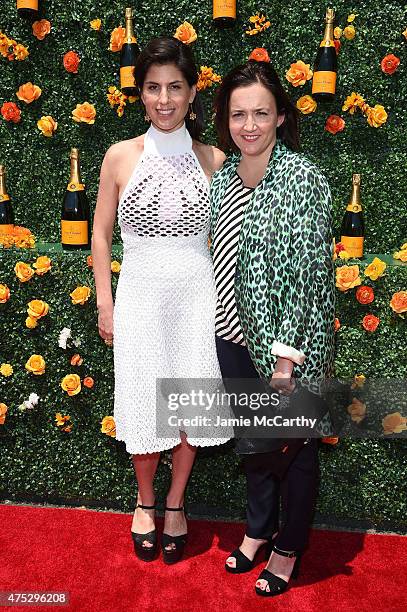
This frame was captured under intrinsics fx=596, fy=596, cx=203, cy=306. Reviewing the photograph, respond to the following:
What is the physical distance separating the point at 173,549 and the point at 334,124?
6.74ft

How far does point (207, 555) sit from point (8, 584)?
83 cm

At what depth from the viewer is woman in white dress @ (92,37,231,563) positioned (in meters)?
2.17

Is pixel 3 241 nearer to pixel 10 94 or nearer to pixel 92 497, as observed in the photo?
pixel 10 94

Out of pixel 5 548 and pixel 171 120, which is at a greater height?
pixel 171 120

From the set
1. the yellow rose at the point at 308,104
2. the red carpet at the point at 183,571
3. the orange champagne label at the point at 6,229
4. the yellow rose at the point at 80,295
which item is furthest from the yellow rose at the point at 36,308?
the yellow rose at the point at 308,104

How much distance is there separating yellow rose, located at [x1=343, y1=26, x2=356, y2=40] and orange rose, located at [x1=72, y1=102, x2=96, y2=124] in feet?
4.10

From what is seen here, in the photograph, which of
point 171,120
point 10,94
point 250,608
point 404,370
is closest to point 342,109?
point 171,120

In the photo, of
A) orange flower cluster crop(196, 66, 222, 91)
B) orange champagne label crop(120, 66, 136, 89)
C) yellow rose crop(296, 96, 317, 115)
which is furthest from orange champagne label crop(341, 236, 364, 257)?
orange champagne label crop(120, 66, 136, 89)

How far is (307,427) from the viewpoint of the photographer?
6.88ft

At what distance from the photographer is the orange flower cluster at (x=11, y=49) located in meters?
2.99

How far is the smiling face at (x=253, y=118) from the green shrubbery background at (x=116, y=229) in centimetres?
92

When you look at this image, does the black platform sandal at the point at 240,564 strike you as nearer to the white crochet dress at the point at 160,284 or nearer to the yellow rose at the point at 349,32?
the white crochet dress at the point at 160,284

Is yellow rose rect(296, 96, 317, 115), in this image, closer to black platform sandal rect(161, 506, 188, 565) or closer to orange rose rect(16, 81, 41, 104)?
orange rose rect(16, 81, 41, 104)

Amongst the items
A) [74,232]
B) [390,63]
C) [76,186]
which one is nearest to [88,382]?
[74,232]
